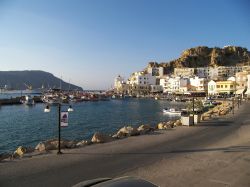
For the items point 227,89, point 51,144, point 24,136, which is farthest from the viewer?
point 227,89

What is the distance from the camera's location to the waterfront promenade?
874 cm

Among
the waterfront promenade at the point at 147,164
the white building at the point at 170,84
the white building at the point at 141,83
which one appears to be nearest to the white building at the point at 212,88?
the white building at the point at 170,84

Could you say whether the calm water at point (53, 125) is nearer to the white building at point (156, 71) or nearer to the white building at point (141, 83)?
the white building at point (141, 83)

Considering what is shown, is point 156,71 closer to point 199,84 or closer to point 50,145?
Answer: point 199,84

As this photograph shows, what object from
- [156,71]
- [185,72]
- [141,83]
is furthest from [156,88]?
[156,71]

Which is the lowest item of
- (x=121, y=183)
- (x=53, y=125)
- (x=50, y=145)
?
(x=53, y=125)

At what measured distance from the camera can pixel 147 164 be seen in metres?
10.7

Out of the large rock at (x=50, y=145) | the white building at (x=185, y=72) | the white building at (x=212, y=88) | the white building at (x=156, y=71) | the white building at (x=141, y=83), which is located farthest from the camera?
the white building at (x=156, y=71)

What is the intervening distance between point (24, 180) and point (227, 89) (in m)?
101

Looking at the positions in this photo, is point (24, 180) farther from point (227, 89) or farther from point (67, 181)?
point (227, 89)

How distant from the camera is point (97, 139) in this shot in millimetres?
15492

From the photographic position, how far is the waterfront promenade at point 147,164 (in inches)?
344

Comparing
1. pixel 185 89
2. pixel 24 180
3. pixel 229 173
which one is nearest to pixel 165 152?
pixel 229 173

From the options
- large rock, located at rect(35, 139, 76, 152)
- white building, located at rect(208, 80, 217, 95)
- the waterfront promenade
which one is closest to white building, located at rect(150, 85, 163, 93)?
white building, located at rect(208, 80, 217, 95)
